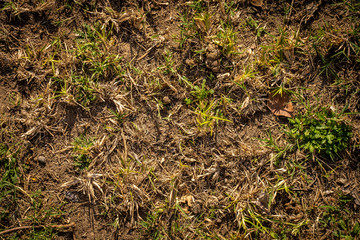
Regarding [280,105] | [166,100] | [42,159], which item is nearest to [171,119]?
[166,100]

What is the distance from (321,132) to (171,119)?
1.58 meters

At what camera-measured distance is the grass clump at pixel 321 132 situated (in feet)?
7.47

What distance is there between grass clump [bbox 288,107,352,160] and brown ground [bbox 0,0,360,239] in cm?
8

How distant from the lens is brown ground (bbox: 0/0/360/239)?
2.36 m

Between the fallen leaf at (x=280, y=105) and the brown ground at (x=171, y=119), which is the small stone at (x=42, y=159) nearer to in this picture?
the brown ground at (x=171, y=119)

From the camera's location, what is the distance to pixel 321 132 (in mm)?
2291

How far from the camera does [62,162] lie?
2469 millimetres

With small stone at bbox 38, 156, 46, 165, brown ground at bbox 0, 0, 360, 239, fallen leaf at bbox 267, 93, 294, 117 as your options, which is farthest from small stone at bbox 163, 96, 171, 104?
small stone at bbox 38, 156, 46, 165

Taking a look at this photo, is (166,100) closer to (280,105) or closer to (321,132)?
(280,105)

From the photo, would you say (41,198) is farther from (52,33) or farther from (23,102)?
(52,33)

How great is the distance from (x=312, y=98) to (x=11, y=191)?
3491mm

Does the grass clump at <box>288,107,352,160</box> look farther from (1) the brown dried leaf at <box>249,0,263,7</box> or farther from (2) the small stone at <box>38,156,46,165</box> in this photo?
(2) the small stone at <box>38,156,46,165</box>

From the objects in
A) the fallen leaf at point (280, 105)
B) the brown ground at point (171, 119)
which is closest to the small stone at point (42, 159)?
the brown ground at point (171, 119)

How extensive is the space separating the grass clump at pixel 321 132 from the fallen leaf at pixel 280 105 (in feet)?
0.34
